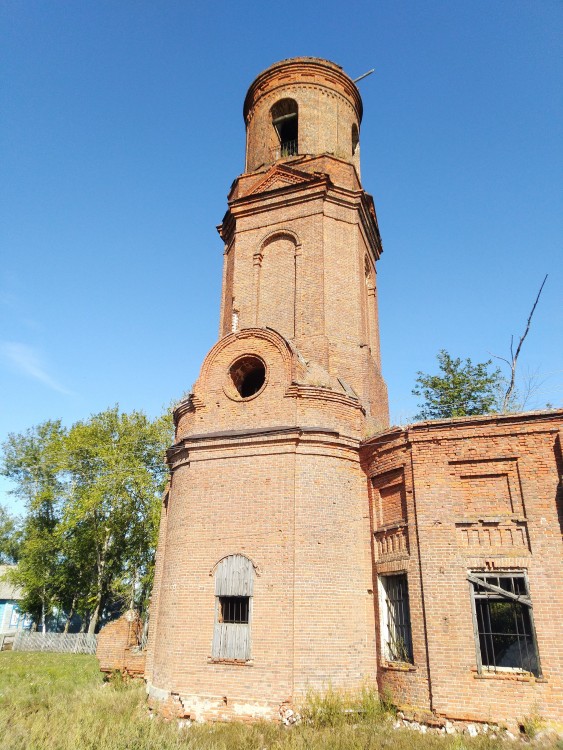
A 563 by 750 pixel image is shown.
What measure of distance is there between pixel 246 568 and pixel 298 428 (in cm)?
316

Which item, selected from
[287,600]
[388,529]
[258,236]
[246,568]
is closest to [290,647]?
[287,600]

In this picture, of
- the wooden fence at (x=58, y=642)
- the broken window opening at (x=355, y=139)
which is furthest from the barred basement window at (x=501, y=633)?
the wooden fence at (x=58, y=642)

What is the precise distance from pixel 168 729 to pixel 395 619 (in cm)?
483

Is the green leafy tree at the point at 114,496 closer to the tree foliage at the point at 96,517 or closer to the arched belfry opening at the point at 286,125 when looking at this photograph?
the tree foliage at the point at 96,517

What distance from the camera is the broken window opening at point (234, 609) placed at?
1105cm

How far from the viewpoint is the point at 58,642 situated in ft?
91.5

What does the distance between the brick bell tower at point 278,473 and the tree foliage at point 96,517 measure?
49.0 feet

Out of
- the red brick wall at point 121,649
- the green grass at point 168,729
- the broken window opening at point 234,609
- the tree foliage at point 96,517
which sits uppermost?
the tree foliage at point 96,517

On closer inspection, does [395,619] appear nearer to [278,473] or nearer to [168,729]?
[278,473]

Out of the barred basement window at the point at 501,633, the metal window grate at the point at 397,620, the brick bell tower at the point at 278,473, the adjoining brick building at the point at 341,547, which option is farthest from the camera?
the metal window grate at the point at 397,620

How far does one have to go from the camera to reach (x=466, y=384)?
2242 cm

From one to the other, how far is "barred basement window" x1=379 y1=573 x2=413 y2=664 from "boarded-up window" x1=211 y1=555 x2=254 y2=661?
284cm

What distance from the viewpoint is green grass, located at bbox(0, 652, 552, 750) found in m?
8.00

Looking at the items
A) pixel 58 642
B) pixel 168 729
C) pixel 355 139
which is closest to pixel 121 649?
pixel 168 729
